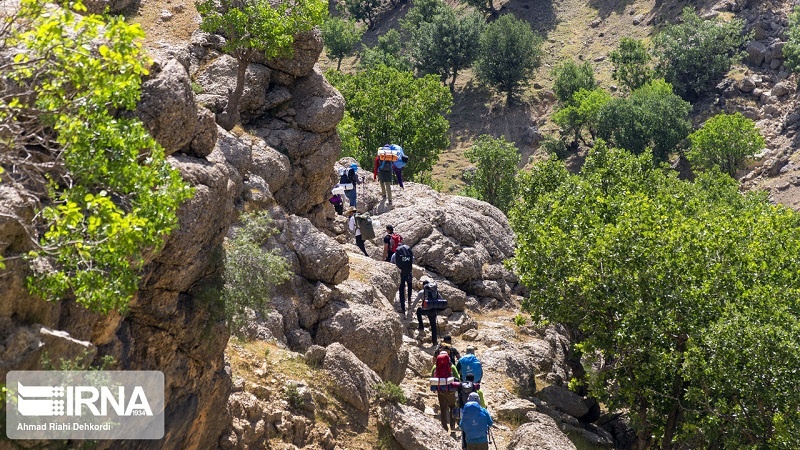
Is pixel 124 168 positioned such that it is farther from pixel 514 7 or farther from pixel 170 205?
pixel 514 7

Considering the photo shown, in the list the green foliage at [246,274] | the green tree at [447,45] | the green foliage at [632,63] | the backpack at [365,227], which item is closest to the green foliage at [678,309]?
the backpack at [365,227]

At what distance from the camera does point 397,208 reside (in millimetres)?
40031

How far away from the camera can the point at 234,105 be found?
28.4 metres

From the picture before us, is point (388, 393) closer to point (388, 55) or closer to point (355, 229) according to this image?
point (355, 229)

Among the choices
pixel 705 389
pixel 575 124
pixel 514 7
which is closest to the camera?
pixel 705 389

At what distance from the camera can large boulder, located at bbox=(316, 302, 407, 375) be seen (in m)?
25.2

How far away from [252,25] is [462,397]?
11718 millimetres

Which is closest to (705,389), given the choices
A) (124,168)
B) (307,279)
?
(307,279)

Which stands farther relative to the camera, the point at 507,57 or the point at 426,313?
the point at 507,57

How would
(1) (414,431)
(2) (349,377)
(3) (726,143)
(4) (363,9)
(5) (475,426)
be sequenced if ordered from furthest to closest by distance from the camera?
(4) (363,9)
(3) (726,143)
(2) (349,377)
(1) (414,431)
(5) (475,426)

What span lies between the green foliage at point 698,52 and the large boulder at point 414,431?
7824 centimetres

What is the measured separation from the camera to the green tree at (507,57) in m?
101

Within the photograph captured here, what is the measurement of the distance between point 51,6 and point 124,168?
286cm

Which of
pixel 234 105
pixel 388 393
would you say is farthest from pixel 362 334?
pixel 234 105
